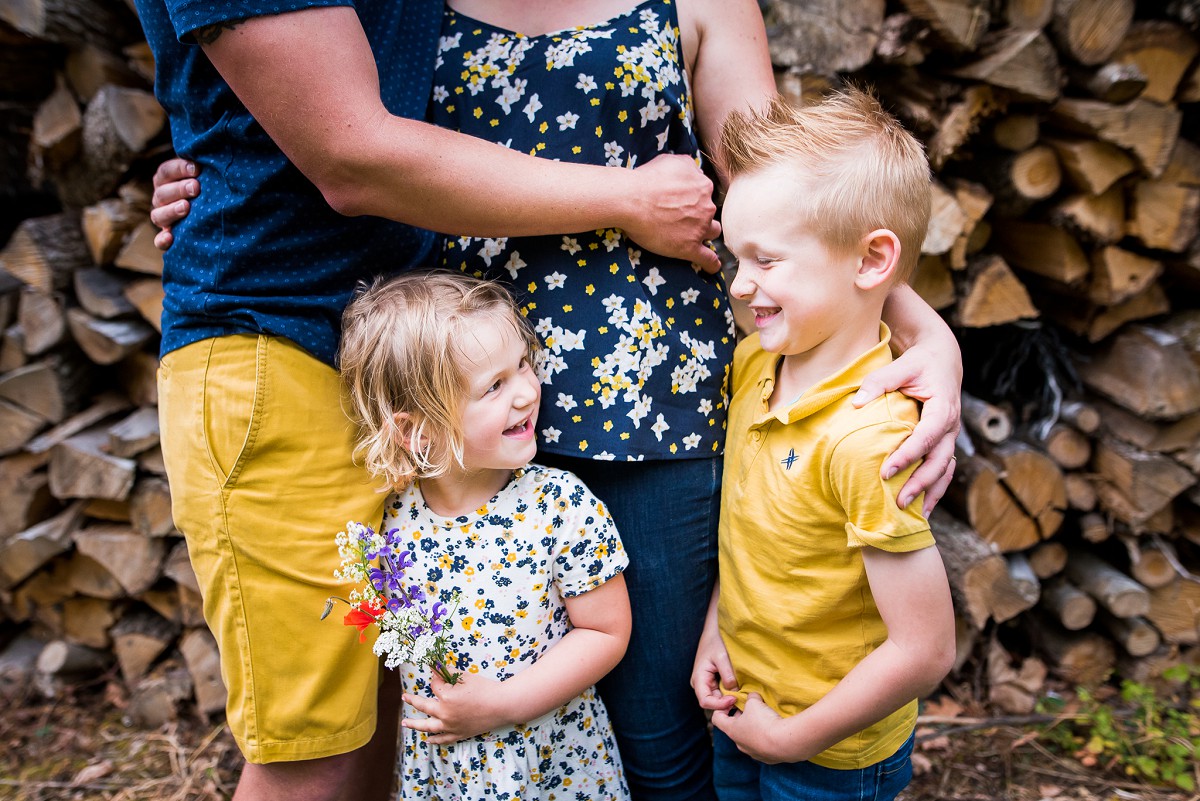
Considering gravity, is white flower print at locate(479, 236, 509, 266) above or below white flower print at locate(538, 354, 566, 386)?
above

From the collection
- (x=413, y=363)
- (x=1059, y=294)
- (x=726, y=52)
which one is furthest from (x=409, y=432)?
(x=1059, y=294)

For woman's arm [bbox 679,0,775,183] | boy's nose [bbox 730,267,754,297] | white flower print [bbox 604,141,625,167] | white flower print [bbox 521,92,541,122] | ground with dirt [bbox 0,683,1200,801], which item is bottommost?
ground with dirt [bbox 0,683,1200,801]

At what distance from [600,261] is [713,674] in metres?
0.66

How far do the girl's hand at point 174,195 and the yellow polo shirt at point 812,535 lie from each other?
0.88 m

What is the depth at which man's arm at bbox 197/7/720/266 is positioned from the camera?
1.03 meters

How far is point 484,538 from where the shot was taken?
127 centimetres

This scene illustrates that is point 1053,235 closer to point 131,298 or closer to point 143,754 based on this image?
point 131,298

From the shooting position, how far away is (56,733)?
8.28 feet

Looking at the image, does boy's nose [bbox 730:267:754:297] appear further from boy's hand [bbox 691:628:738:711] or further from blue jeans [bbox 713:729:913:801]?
blue jeans [bbox 713:729:913:801]

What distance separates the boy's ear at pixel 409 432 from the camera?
123 cm

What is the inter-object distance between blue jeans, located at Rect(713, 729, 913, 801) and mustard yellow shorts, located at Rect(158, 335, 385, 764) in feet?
2.06

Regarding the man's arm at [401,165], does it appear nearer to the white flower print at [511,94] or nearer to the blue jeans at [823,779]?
the white flower print at [511,94]

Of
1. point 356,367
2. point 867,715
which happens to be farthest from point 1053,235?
point 356,367

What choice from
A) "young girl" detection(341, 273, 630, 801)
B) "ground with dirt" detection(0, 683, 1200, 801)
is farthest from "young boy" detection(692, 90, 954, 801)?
"ground with dirt" detection(0, 683, 1200, 801)
